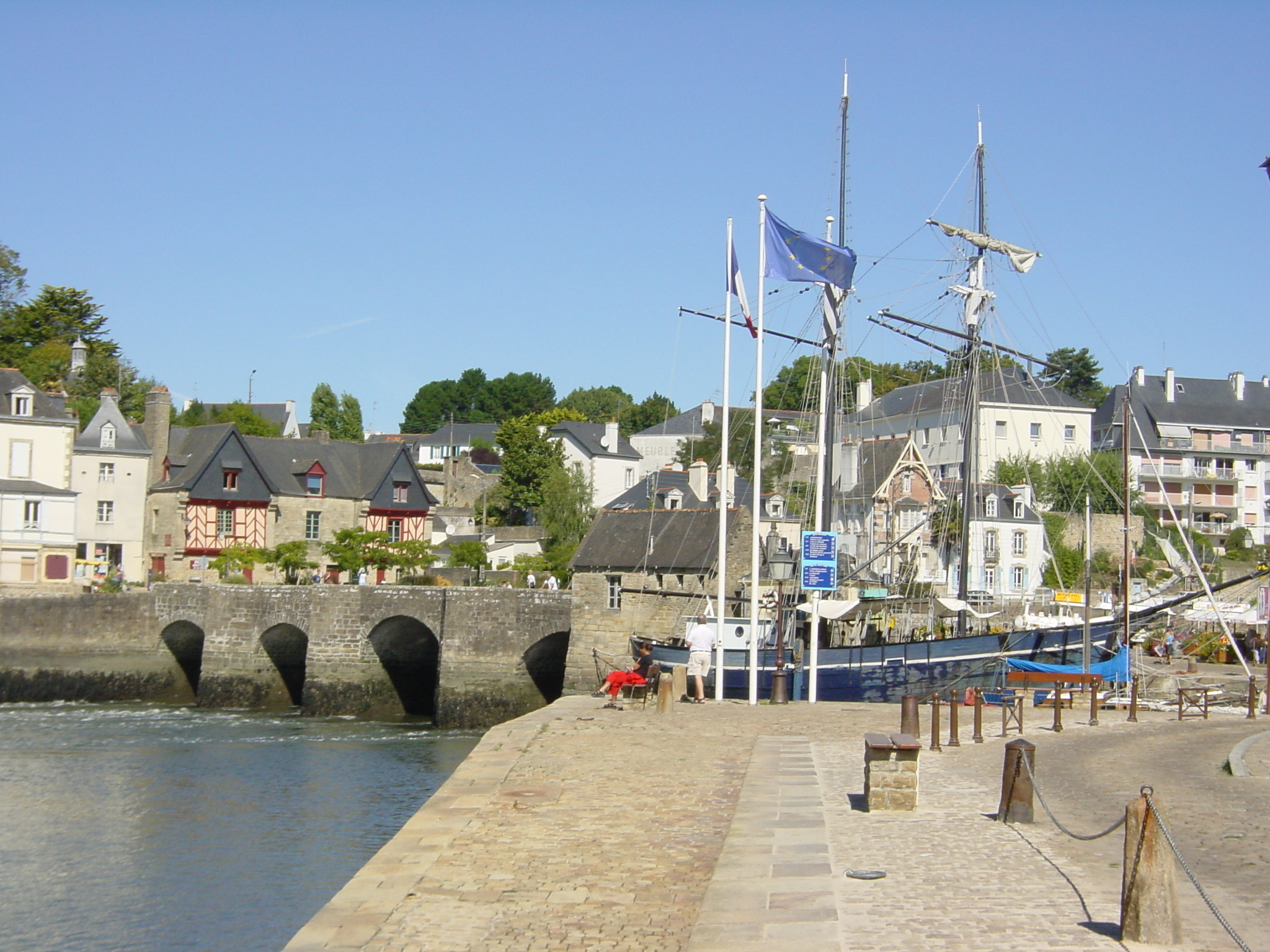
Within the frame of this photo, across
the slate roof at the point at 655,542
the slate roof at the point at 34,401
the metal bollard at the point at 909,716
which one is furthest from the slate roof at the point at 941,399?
the metal bollard at the point at 909,716

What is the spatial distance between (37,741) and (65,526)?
63.9 feet

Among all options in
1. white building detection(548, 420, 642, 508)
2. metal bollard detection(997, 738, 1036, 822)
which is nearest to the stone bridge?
metal bollard detection(997, 738, 1036, 822)

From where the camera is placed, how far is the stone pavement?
8.00 metres

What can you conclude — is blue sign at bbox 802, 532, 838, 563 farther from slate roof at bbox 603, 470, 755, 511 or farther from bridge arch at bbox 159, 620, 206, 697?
bridge arch at bbox 159, 620, 206, 697

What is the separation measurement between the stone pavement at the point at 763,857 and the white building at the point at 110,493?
39.8 m

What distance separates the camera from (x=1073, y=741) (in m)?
18.1

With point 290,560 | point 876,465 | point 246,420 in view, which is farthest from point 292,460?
point 876,465

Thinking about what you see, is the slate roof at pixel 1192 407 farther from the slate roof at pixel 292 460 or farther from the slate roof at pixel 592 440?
the slate roof at pixel 292 460

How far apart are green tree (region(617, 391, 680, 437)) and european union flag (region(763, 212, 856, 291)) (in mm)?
75069

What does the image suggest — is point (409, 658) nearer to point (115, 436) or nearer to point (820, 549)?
point (115, 436)

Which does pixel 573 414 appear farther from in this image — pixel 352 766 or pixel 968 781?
pixel 968 781

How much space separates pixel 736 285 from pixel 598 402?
96.3 metres

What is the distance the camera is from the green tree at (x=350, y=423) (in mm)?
105500

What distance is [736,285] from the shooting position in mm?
25688
